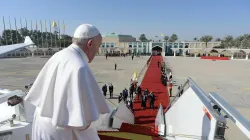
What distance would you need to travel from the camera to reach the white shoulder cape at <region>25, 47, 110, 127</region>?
118 centimetres

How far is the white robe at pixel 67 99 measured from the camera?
1.18 meters

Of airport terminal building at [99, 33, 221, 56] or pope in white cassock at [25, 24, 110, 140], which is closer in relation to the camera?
pope in white cassock at [25, 24, 110, 140]

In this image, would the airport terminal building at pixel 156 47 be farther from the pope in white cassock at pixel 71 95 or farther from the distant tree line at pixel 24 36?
the pope in white cassock at pixel 71 95

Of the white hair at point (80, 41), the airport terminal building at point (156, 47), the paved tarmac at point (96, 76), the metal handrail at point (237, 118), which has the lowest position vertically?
the paved tarmac at point (96, 76)

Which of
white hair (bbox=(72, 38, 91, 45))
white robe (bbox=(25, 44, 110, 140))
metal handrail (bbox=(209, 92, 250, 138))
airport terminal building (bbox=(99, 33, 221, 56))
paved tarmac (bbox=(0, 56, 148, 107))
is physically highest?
airport terminal building (bbox=(99, 33, 221, 56))

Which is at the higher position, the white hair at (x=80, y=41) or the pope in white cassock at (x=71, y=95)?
the white hair at (x=80, y=41)

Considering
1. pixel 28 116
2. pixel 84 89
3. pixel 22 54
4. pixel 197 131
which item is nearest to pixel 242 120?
pixel 197 131

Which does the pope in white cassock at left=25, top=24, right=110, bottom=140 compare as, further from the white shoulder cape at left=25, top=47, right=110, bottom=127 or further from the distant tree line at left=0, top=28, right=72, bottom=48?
the distant tree line at left=0, top=28, right=72, bottom=48

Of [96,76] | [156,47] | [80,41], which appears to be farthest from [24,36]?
[80,41]

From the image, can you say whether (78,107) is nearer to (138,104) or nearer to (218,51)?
(138,104)

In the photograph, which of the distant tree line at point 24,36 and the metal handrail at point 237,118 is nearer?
the metal handrail at point 237,118

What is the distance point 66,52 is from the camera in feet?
4.36

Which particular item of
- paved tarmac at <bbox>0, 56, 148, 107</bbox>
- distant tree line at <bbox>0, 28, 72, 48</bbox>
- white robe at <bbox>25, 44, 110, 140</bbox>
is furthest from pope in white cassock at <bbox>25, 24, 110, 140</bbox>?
distant tree line at <bbox>0, 28, 72, 48</bbox>

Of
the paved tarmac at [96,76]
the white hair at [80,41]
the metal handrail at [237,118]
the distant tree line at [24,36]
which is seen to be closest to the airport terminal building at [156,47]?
the distant tree line at [24,36]
